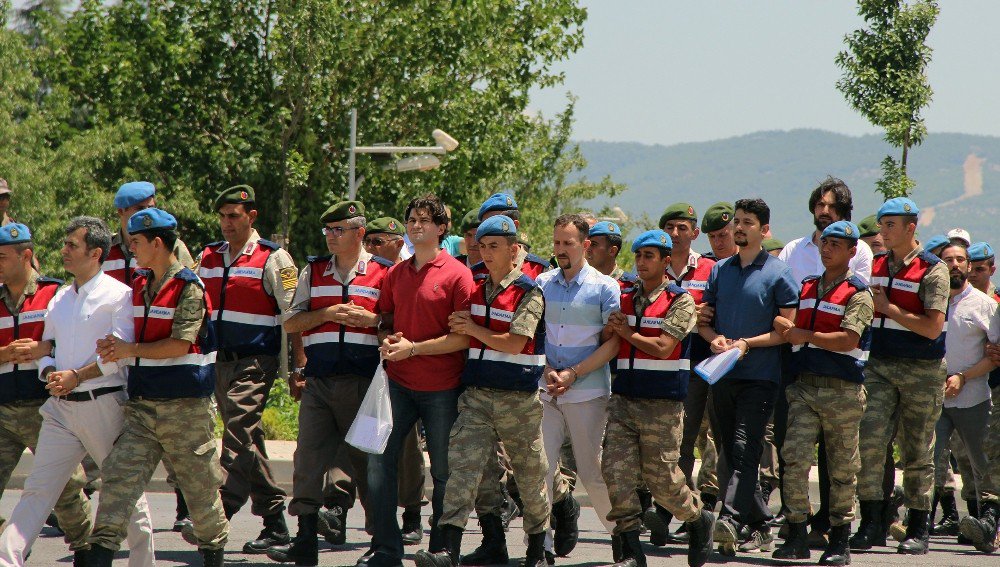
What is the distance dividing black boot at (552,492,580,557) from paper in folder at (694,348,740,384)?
1.28 meters

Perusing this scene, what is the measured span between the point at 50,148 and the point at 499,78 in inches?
405

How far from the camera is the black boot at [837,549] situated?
344 inches

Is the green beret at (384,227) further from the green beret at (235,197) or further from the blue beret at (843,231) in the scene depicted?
the blue beret at (843,231)

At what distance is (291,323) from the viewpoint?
A: 8.56 meters

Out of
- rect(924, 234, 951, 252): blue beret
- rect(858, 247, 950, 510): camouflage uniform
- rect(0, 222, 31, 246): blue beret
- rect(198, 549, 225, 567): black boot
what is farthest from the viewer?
rect(924, 234, 951, 252): blue beret

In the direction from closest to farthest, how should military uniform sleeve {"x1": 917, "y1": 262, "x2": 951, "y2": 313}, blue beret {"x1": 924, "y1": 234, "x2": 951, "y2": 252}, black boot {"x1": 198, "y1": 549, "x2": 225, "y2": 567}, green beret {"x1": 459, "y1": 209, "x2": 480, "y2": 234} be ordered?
black boot {"x1": 198, "y1": 549, "x2": 225, "y2": 567}
military uniform sleeve {"x1": 917, "y1": 262, "x2": 951, "y2": 313}
green beret {"x1": 459, "y1": 209, "x2": 480, "y2": 234}
blue beret {"x1": 924, "y1": 234, "x2": 951, "y2": 252}

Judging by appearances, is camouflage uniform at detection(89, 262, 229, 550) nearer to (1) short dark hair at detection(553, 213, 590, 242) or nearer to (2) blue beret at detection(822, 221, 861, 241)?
(1) short dark hair at detection(553, 213, 590, 242)

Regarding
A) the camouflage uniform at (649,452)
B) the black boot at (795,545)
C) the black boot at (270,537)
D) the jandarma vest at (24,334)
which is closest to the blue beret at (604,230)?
the camouflage uniform at (649,452)

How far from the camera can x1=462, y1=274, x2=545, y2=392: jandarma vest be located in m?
7.92

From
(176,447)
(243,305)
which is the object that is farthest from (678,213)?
(176,447)

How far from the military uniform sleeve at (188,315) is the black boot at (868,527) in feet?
16.2

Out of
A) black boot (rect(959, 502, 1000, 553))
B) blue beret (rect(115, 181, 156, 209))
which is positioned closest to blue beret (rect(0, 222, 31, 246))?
blue beret (rect(115, 181, 156, 209))

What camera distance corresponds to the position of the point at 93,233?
24.9ft

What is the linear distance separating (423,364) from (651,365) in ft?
4.64
